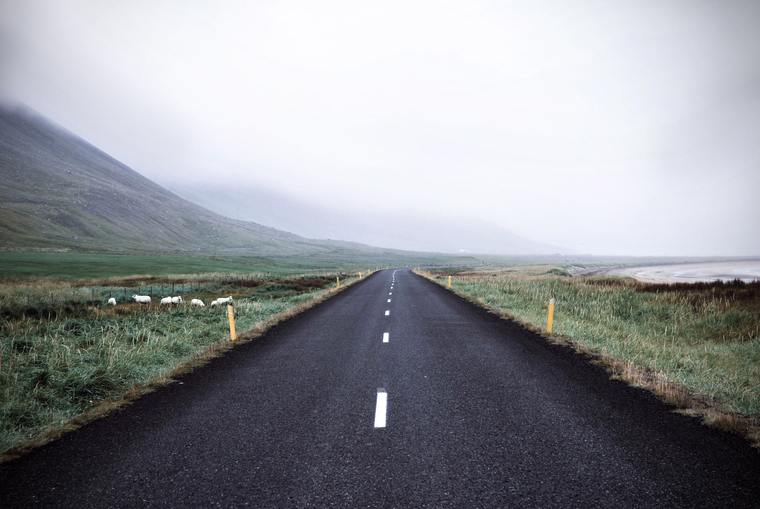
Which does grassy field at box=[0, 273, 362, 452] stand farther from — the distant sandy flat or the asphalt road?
the distant sandy flat

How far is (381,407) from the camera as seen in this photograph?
20.5ft

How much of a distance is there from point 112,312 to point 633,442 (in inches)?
→ 852

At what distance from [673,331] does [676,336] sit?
1.50 ft

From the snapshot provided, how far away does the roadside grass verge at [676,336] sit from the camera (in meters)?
6.72

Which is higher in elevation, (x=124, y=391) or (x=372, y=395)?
(x=372, y=395)

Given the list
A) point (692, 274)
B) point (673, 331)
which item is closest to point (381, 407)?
point (673, 331)

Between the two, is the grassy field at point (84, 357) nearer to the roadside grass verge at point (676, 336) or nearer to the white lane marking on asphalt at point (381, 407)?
the white lane marking on asphalt at point (381, 407)

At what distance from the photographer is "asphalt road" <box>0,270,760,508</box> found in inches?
156

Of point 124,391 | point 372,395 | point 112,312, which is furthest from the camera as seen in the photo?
point 112,312

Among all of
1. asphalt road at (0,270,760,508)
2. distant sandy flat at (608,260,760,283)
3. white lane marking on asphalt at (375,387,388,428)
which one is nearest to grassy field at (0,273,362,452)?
asphalt road at (0,270,760,508)

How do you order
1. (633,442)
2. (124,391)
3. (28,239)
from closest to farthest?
(633,442) < (124,391) < (28,239)

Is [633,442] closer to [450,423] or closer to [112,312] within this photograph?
[450,423]

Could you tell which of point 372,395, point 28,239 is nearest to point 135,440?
point 372,395

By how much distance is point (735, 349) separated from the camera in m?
11.8
